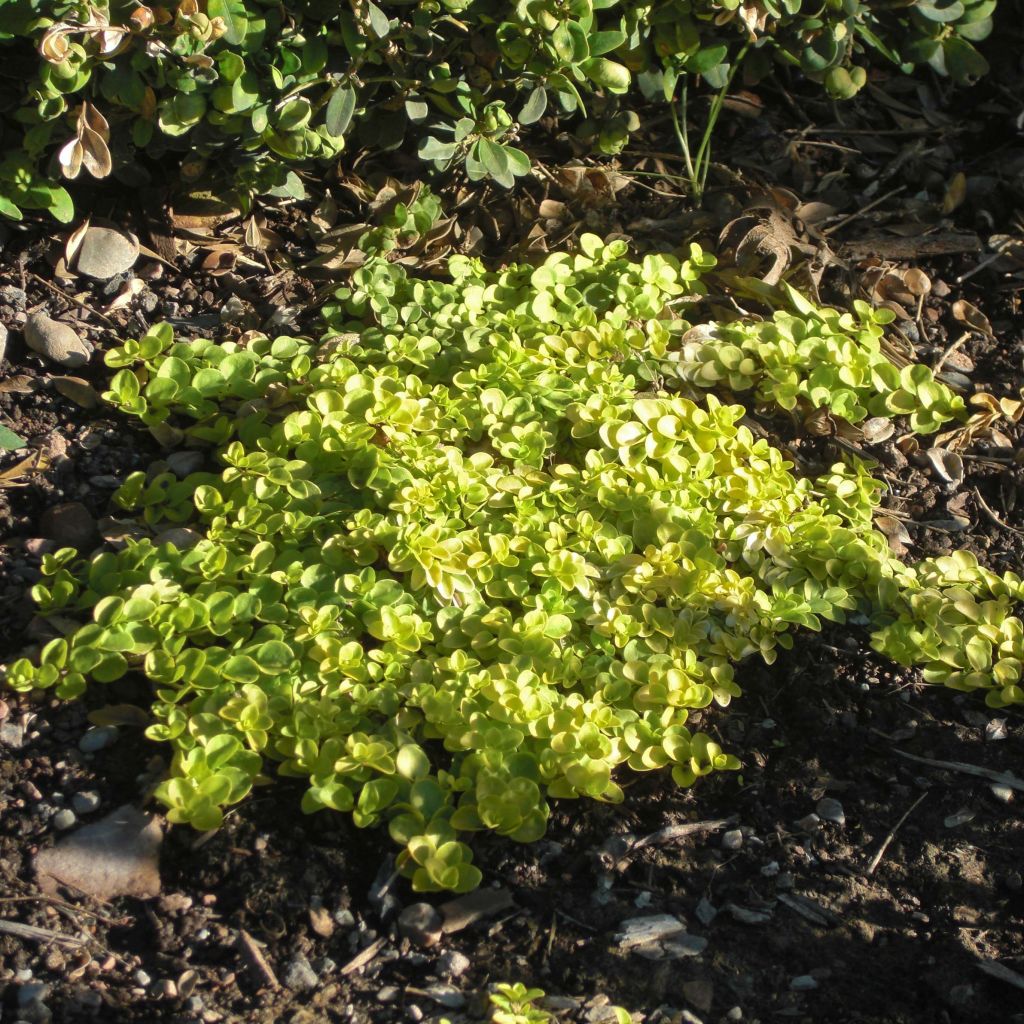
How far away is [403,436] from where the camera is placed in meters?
2.59

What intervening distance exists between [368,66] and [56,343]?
1.13m

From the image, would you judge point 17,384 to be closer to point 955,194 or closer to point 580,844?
point 580,844

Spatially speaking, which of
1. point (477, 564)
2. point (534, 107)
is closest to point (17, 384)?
point (477, 564)

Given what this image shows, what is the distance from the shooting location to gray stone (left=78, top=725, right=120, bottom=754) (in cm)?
226

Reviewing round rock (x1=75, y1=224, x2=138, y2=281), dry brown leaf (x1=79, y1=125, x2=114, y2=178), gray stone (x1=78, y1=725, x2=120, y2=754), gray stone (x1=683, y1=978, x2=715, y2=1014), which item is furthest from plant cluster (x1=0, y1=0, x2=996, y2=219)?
gray stone (x1=683, y1=978, x2=715, y2=1014)

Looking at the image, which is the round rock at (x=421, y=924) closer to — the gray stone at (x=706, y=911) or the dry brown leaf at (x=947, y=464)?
the gray stone at (x=706, y=911)

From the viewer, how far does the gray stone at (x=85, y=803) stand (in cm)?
216

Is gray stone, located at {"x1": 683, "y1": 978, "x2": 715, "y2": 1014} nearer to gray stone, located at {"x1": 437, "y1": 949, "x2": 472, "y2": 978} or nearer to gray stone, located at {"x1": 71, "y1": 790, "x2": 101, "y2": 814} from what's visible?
gray stone, located at {"x1": 437, "y1": 949, "x2": 472, "y2": 978}

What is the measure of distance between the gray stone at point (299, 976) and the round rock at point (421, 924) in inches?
6.7

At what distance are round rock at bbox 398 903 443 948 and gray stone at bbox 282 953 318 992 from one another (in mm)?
171

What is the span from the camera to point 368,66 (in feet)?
10.4

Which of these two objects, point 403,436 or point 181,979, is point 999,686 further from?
point 181,979

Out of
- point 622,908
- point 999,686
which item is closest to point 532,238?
point 999,686

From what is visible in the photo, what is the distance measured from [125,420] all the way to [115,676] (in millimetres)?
971
